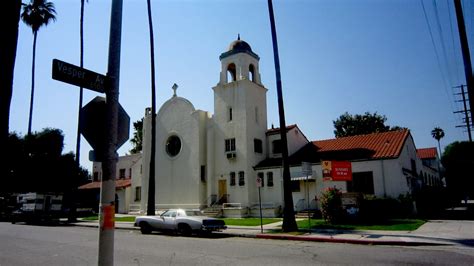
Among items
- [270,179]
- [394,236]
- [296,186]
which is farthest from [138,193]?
[394,236]

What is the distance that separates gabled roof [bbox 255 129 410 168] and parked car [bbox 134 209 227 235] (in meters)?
12.6

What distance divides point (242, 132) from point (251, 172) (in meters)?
3.50

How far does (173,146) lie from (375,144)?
18587 millimetres

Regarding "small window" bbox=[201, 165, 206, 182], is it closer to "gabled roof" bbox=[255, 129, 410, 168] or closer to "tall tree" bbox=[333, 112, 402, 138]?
"gabled roof" bbox=[255, 129, 410, 168]

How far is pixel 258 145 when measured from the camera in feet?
108

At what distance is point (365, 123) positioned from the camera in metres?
61.6

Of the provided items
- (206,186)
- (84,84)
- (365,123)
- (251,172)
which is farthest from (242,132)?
(365,123)

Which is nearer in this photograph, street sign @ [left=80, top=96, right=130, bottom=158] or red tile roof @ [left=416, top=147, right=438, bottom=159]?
street sign @ [left=80, top=96, right=130, bottom=158]

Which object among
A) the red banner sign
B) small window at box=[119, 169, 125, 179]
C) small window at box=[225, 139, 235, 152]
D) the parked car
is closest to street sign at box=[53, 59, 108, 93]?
the parked car

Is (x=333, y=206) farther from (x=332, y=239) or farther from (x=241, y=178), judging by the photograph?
(x=241, y=178)

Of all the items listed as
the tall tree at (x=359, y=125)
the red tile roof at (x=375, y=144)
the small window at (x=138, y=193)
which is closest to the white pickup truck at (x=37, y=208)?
the small window at (x=138, y=193)

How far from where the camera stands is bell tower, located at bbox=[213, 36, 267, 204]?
3120 centimetres

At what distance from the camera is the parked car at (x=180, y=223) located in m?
18.1

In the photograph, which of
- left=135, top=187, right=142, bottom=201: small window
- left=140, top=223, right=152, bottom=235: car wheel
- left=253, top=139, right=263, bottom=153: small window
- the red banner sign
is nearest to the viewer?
left=140, top=223, right=152, bottom=235: car wheel
